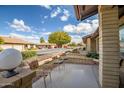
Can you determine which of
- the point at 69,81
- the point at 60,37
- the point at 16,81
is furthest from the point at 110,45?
the point at 60,37

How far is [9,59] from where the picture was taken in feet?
4.46

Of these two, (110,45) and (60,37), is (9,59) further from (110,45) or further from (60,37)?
(60,37)

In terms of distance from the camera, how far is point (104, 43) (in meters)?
3.32

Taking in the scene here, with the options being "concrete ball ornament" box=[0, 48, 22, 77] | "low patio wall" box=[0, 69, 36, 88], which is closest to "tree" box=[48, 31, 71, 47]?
"low patio wall" box=[0, 69, 36, 88]

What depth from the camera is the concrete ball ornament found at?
1330 mm

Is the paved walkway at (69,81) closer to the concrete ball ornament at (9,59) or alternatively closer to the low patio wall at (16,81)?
the low patio wall at (16,81)

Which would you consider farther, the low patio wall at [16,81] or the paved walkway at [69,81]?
the paved walkway at [69,81]

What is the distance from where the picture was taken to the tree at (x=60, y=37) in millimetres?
25855

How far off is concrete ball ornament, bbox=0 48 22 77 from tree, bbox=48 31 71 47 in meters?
24.1

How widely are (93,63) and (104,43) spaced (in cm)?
440

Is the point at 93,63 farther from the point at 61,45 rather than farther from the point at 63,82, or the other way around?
the point at 61,45

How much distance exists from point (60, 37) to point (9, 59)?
82.7 ft

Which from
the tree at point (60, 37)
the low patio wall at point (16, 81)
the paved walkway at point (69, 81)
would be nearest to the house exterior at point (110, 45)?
the paved walkway at point (69, 81)

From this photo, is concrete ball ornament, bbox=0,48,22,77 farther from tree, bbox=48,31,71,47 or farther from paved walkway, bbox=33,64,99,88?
tree, bbox=48,31,71,47
